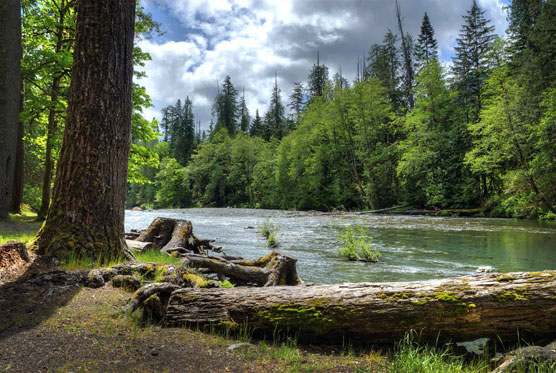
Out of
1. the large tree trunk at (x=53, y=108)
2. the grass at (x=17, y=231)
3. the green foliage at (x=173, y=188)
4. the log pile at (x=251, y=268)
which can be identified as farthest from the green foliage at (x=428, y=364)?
the green foliage at (x=173, y=188)

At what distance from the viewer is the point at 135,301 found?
11.3 feet

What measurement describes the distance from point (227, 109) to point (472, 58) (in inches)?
2299

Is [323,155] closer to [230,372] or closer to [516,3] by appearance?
[516,3]

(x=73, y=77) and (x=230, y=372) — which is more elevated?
(x=73, y=77)

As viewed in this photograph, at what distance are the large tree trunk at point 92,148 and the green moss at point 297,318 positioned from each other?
2.93m

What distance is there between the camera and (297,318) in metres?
3.25

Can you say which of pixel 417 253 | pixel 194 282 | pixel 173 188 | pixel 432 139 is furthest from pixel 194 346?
pixel 173 188

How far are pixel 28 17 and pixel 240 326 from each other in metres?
15.0

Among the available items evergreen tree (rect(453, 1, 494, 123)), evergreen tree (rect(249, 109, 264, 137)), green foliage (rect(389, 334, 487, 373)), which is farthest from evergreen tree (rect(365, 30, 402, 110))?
green foliage (rect(389, 334, 487, 373))

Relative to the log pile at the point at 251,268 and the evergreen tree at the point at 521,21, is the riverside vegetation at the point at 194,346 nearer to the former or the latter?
the log pile at the point at 251,268

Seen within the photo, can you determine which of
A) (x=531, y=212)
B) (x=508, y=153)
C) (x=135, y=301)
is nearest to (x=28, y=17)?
(x=135, y=301)

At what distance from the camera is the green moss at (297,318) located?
10.5 ft

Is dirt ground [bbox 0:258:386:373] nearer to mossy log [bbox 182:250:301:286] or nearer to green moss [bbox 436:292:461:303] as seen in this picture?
green moss [bbox 436:292:461:303]

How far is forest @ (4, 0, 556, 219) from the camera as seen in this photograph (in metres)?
13.2
